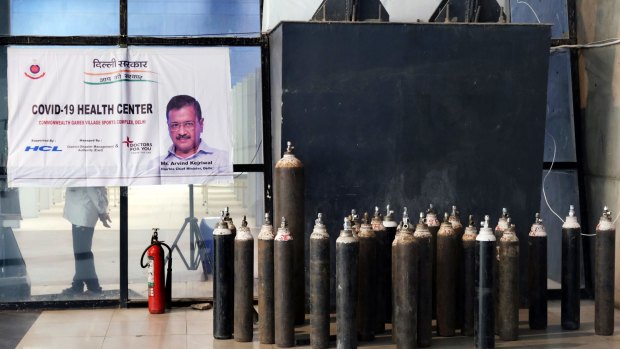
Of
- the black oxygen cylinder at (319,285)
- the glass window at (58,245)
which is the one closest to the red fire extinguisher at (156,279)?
the glass window at (58,245)

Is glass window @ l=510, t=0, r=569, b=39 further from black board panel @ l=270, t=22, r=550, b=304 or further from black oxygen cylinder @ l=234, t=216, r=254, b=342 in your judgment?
black oxygen cylinder @ l=234, t=216, r=254, b=342

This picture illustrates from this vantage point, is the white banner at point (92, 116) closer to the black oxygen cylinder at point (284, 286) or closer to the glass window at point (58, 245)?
the glass window at point (58, 245)

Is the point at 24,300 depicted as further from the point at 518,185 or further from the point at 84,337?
the point at 518,185

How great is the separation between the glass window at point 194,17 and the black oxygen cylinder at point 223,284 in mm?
2378

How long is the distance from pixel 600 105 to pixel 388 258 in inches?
118

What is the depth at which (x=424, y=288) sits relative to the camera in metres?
7.79

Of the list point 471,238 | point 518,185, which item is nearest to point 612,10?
point 518,185

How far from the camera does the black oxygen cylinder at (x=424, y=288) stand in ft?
25.4

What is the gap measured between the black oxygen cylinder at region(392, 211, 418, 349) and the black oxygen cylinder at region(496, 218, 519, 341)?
2.70 feet

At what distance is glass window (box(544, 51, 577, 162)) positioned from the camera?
33.0ft

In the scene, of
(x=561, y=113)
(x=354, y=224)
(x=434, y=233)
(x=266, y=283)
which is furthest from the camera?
(x=561, y=113)

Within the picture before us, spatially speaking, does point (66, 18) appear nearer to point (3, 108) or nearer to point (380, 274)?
point (3, 108)

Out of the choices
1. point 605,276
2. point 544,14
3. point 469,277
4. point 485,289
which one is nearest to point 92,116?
point 469,277

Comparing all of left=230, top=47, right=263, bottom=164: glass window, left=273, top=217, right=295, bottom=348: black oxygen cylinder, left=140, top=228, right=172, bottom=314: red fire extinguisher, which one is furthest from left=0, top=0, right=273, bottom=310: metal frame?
left=273, top=217, right=295, bottom=348: black oxygen cylinder
